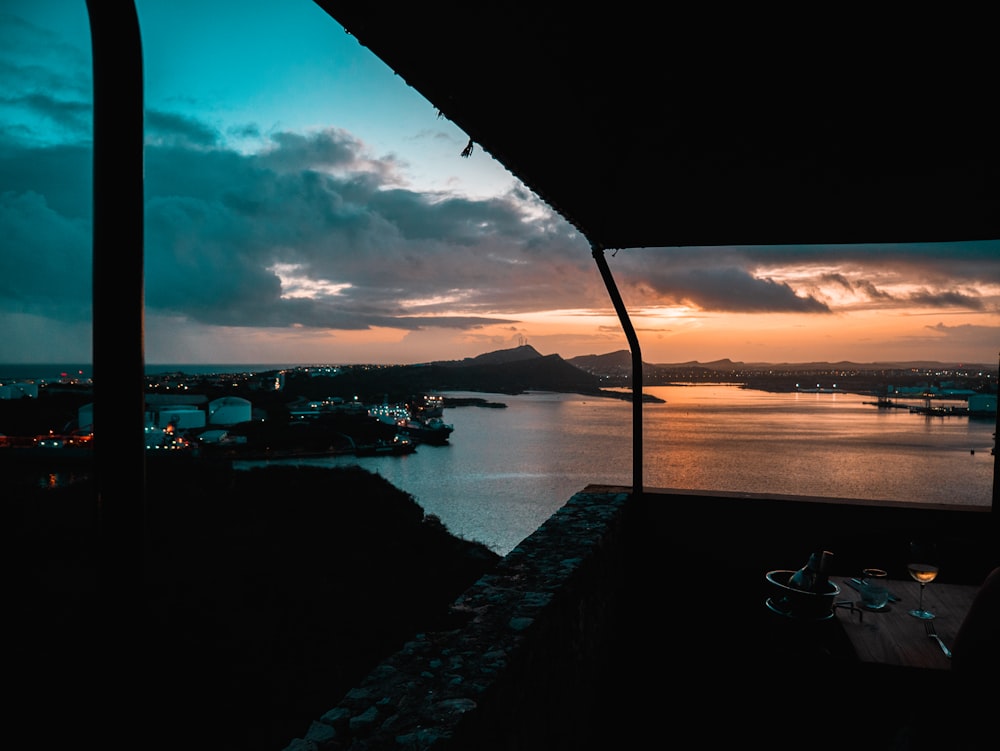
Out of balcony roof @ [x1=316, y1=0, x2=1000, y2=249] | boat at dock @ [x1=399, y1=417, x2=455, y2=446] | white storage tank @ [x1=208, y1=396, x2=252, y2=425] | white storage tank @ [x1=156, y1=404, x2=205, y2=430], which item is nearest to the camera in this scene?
balcony roof @ [x1=316, y1=0, x2=1000, y2=249]

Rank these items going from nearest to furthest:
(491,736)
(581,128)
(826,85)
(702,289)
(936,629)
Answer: (491,736) < (826,85) < (581,128) < (936,629) < (702,289)

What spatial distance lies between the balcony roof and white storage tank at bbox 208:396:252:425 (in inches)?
2230

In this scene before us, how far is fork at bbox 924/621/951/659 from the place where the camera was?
6.37 feet

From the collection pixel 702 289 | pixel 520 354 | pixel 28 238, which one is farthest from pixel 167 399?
pixel 28 238

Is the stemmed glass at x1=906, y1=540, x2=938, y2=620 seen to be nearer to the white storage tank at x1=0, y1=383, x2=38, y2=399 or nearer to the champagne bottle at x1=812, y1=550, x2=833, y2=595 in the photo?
the champagne bottle at x1=812, y1=550, x2=833, y2=595

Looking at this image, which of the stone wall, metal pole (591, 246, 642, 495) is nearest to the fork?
the stone wall

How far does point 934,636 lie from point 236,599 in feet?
80.3

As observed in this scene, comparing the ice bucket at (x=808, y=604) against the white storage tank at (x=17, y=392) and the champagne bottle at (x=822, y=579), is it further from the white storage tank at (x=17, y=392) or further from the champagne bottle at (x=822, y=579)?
the white storage tank at (x=17, y=392)

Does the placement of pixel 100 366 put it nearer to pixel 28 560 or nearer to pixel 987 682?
pixel 987 682

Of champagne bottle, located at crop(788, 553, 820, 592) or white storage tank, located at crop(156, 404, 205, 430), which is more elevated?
champagne bottle, located at crop(788, 553, 820, 592)

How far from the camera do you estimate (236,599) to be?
73.6 ft

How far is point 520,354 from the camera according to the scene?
3118 inches

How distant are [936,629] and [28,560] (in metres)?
27.9

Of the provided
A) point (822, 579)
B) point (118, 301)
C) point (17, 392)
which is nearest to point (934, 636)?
point (822, 579)
